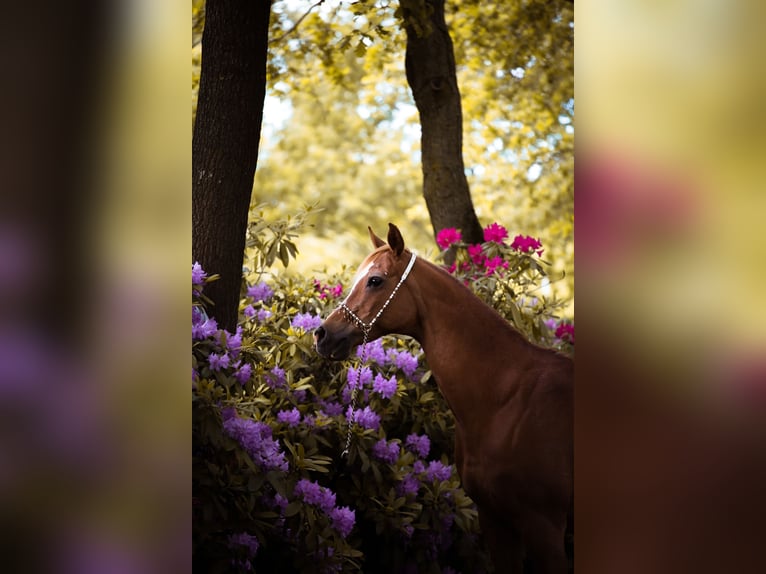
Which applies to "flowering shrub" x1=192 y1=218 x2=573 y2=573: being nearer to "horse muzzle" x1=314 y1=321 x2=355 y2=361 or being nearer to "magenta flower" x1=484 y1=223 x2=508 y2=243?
"magenta flower" x1=484 y1=223 x2=508 y2=243

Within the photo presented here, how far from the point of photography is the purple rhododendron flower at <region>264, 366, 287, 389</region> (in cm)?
343

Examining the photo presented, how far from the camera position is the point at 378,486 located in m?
3.64

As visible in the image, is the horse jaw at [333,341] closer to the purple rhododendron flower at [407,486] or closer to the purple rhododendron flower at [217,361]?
the purple rhododendron flower at [217,361]

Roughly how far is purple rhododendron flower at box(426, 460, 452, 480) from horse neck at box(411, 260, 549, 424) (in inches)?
26.0

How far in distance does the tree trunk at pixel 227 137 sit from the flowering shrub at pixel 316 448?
28cm

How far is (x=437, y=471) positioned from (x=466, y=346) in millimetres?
850

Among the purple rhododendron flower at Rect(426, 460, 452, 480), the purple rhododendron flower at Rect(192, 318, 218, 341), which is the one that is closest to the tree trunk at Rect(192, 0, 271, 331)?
the purple rhododendron flower at Rect(192, 318, 218, 341)

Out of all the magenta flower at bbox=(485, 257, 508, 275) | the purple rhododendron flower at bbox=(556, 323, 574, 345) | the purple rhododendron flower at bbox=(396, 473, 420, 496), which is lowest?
the purple rhododendron flower at bbox=(396, 473, 420, 496)

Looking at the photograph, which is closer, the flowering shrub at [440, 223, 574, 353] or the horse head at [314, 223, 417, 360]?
the horse head at [314, 223, 417, 360]

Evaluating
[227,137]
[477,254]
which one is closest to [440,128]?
[477,254]

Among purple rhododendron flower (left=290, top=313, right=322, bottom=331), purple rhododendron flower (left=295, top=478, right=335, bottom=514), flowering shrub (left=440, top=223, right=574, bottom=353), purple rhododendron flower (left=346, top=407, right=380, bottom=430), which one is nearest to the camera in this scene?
purple rhododendron flower (left=295, top=478, right=335, bottom=514)

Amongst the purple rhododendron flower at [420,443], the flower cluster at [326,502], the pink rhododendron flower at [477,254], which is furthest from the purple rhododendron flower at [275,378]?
the pink rhododendron flower at [477,254]
